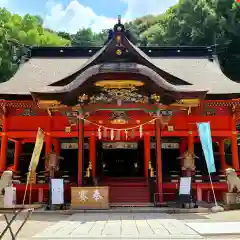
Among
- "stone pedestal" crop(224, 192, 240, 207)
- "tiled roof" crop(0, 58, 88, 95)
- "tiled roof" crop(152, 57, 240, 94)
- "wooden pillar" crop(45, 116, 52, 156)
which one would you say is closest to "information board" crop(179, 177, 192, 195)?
"stone pedestal" crop(224, 192, 240, 207)

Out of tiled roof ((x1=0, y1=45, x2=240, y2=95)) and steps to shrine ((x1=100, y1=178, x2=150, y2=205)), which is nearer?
steps to shrine ((x1=100, y1=178, x2=150, y2=205))

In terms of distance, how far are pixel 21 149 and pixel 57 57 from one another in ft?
20.5

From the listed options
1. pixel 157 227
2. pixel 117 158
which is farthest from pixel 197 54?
pixel 157 227

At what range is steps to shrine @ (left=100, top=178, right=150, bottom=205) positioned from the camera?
47.2ft

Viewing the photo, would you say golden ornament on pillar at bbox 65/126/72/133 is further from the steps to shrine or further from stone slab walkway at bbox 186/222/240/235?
stone slab walkway at bbox 186/222/240/235

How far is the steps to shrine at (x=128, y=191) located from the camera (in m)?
14.4

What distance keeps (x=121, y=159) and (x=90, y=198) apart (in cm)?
687

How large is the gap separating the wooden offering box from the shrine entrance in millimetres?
6354

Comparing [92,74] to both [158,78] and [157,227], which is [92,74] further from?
[157,227]

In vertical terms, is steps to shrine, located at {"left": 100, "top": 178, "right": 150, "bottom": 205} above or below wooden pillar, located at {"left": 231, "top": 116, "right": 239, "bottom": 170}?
below

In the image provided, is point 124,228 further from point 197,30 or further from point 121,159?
point 197,30

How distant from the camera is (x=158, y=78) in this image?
12.4 metres

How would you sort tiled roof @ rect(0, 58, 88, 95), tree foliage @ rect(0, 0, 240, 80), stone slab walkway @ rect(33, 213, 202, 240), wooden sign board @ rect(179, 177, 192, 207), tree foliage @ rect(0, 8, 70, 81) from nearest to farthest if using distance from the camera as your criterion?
1. stone slab walkway @ rect(33, 213, 202, 240)
2. wooden sign board @ rect(179, 177, 192, 207)
3. tiled roof @ rect(0, 58, 88, 95)
4. tree foliage @ rect(0, 8, 70, 81)
5. tree foliage @ rect(0, 0, 240, 80)

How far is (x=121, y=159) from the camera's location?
19141 mm
